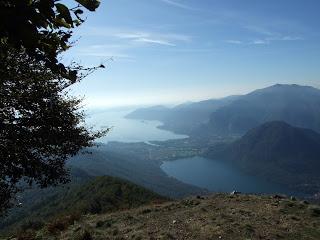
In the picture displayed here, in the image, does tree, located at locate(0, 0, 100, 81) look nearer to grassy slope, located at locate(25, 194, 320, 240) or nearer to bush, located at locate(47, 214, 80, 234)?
grassy slope, located at locate(25, 194, 320, 240)

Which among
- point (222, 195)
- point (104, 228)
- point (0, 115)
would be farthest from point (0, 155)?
point (222, 195)

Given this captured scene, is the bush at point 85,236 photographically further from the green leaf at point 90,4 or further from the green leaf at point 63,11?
the green leaf at point 90,4

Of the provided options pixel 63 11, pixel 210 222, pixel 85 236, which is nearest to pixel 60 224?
pixel 85 236

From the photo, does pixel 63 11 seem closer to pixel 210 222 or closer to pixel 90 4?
pixel 90 4

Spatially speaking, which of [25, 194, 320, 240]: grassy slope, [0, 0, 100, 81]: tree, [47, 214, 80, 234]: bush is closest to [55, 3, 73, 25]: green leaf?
[0, 0, 100, 81]: tree

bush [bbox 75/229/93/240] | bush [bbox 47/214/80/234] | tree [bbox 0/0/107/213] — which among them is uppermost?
tree [bbox 0/0/107/213]

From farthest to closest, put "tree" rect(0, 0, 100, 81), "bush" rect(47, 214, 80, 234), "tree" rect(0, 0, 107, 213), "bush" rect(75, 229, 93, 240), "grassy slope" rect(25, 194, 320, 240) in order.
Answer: "bush" rect(47, 214, 80, 234)
"bush" rect(75, 229, 93, 240)
"grassy slope" rect(25, 194, 320, 240)
"tree" rect(0, 0, 107, 213)
"tree" rect(0, 0, 100, 81)

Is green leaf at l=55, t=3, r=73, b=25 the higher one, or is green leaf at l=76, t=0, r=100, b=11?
green leaf at l=76, t=0, r=100, b=11

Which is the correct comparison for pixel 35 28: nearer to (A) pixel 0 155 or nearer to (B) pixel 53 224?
(A) pixel 0 155

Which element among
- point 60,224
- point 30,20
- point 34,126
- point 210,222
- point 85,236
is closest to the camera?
point 30,20
